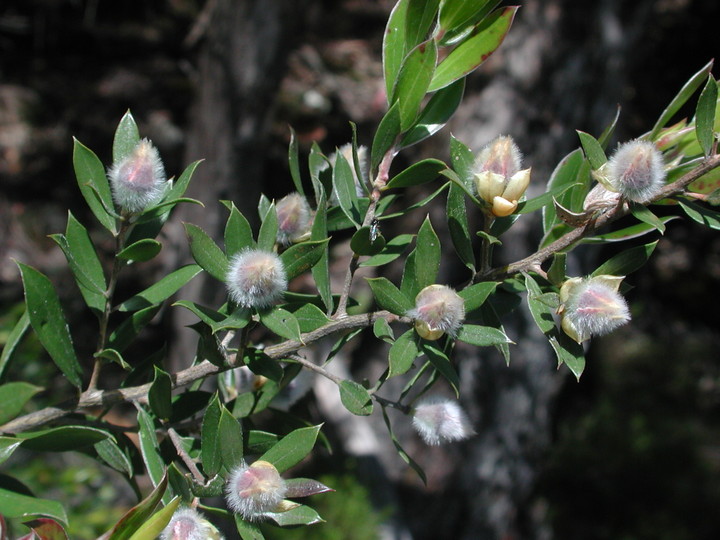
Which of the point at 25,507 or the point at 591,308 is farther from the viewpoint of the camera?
the point at 25,507

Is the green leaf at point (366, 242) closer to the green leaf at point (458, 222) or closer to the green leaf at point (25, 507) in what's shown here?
the green leaf at point (458, 222)

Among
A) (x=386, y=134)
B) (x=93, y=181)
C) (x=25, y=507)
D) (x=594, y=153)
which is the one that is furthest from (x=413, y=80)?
(x=25, y=507)

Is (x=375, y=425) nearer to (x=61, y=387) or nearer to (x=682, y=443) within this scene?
(x=61, y=387)

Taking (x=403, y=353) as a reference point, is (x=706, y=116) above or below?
above

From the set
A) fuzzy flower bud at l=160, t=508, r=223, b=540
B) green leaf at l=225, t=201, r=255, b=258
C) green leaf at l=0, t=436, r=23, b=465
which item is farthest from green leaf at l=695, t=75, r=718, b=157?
green leaf at l=0, t=436, r=23, b=465

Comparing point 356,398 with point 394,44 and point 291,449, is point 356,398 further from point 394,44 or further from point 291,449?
point 394,44

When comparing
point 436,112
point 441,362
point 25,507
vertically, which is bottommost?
point 25,507
